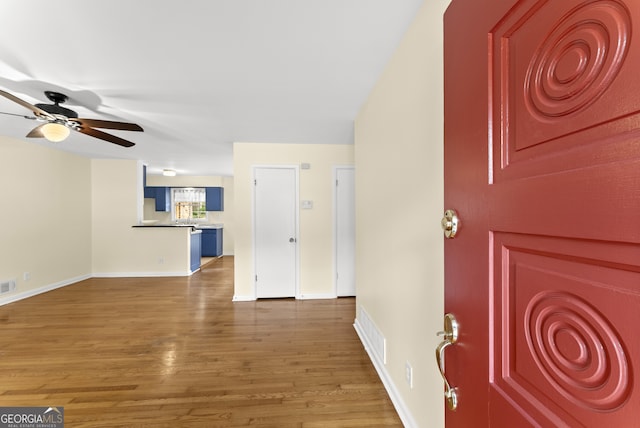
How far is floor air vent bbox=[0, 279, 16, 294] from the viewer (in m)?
3.69

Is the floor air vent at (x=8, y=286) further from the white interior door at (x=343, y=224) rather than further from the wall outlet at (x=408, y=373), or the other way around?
the wall outlet at (x=408, y=373)

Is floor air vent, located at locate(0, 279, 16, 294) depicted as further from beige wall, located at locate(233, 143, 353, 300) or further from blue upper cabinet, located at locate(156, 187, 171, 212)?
blue upper cabinet, located at locate(156, 187, 171, 212)

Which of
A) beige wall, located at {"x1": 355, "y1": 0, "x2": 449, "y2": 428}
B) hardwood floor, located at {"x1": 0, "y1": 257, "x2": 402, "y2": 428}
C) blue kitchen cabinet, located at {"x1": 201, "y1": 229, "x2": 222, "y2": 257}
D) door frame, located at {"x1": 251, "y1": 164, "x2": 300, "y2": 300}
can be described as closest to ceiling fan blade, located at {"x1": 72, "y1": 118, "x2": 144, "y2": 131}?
door frame, located at {"x1": 251, "y1": 164, "x2": 300, "y2": 300}

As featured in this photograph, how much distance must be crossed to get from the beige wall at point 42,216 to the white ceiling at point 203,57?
110 cm

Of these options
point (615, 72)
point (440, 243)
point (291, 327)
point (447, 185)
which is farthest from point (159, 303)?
point (615, 72)

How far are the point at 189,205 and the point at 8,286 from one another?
4519mm

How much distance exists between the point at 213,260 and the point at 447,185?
7.12 m

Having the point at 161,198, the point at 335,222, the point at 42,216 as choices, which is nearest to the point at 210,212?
the point at 161,198

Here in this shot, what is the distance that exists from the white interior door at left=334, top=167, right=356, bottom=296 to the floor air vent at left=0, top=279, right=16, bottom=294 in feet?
15.0

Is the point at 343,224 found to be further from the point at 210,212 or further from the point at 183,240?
the point at 210,212

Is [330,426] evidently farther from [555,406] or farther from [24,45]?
[24,45]

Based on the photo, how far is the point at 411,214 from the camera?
1.47 metres

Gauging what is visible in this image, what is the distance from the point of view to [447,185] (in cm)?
74

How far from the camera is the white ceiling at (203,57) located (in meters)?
1.43
